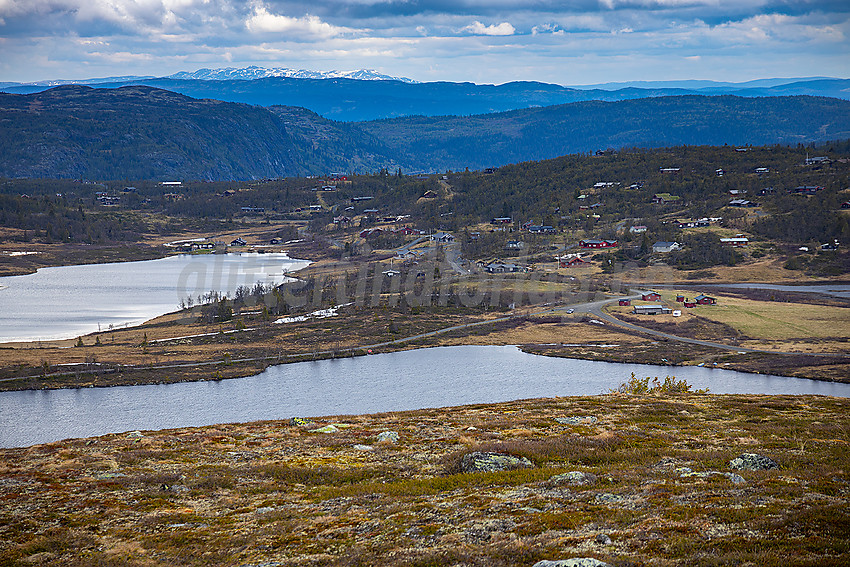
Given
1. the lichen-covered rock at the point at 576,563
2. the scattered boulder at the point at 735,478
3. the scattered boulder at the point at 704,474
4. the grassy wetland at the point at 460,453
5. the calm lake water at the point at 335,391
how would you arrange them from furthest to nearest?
the calm lake water at the point at 335,391, the scattered boulder at the point at 704,474, the scattered boulder at the point at 735,478, the grassy wetland at the point at 460,453, the lichen-covered rock at the point at 576,563

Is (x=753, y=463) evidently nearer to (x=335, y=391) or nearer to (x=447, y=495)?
(x=447, y=495)

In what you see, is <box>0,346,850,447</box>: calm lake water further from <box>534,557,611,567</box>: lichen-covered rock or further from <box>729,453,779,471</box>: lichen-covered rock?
<box>534,557,611,567</box>: lichen-covered rock

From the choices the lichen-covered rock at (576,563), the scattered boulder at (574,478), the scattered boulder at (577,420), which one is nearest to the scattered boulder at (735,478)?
the scattered boulder at (574,478)

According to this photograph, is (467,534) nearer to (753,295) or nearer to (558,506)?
(558,506)

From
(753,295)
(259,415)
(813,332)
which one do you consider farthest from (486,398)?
(753,295)

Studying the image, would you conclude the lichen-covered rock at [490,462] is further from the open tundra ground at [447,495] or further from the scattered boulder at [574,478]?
the scattered boulder at [574,478]

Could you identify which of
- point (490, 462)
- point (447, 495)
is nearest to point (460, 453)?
point (490, 462)
